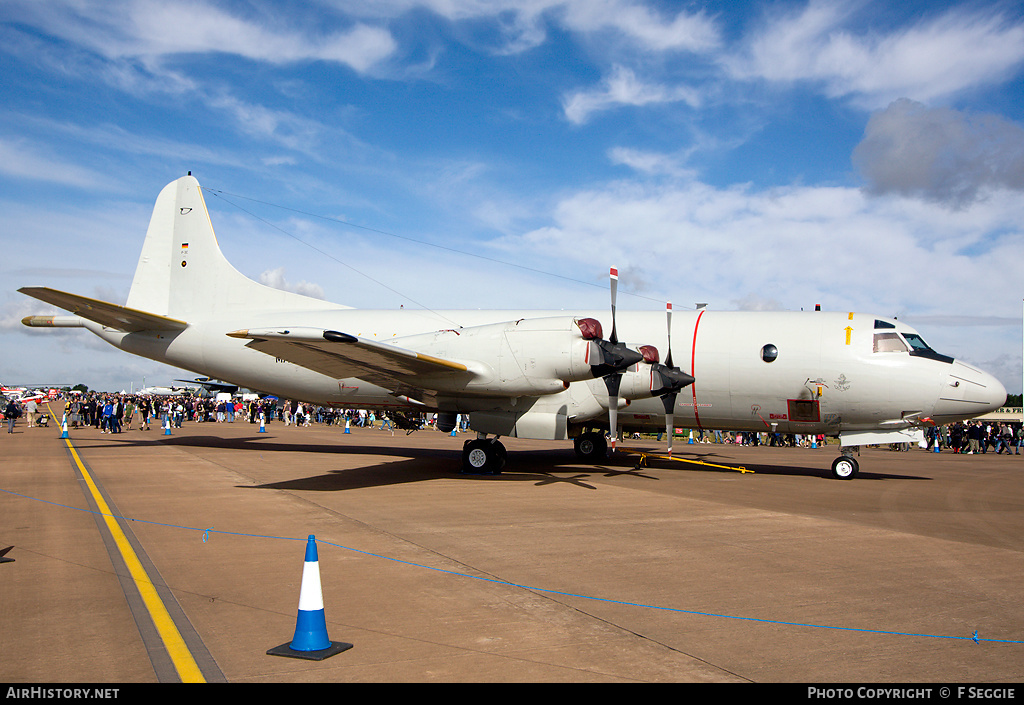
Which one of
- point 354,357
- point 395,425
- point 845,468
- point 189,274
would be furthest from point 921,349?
point 395,425

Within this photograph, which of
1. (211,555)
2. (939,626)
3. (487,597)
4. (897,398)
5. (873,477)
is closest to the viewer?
(939,626)

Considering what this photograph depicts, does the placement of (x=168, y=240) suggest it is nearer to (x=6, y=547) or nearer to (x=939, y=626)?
(x=6, y=547)

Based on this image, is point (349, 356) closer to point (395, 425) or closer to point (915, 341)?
point (915, 341)

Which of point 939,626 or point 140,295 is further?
point 140,295

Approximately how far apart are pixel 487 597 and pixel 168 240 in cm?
1933

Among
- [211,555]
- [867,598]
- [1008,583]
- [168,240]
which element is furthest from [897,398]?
[168,240]

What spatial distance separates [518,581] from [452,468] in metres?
10.7

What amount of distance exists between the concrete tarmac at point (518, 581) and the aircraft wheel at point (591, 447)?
5723 mm

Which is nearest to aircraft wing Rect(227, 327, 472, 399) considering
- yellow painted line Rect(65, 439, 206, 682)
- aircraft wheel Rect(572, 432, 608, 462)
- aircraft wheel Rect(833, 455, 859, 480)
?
yellow painted line Rect(65, 439, 206, 682)

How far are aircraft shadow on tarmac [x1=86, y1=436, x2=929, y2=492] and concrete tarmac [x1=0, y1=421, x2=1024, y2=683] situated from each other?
617 millimetres

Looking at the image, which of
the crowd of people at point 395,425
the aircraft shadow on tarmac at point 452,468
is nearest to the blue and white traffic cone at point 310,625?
the aircraft shadow on tarmac at point 452,468

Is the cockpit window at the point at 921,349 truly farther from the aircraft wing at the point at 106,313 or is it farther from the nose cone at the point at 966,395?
the aircraft wing at the point at 106,313

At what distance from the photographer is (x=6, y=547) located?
769 cm

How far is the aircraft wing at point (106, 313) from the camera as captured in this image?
14.8 metres
